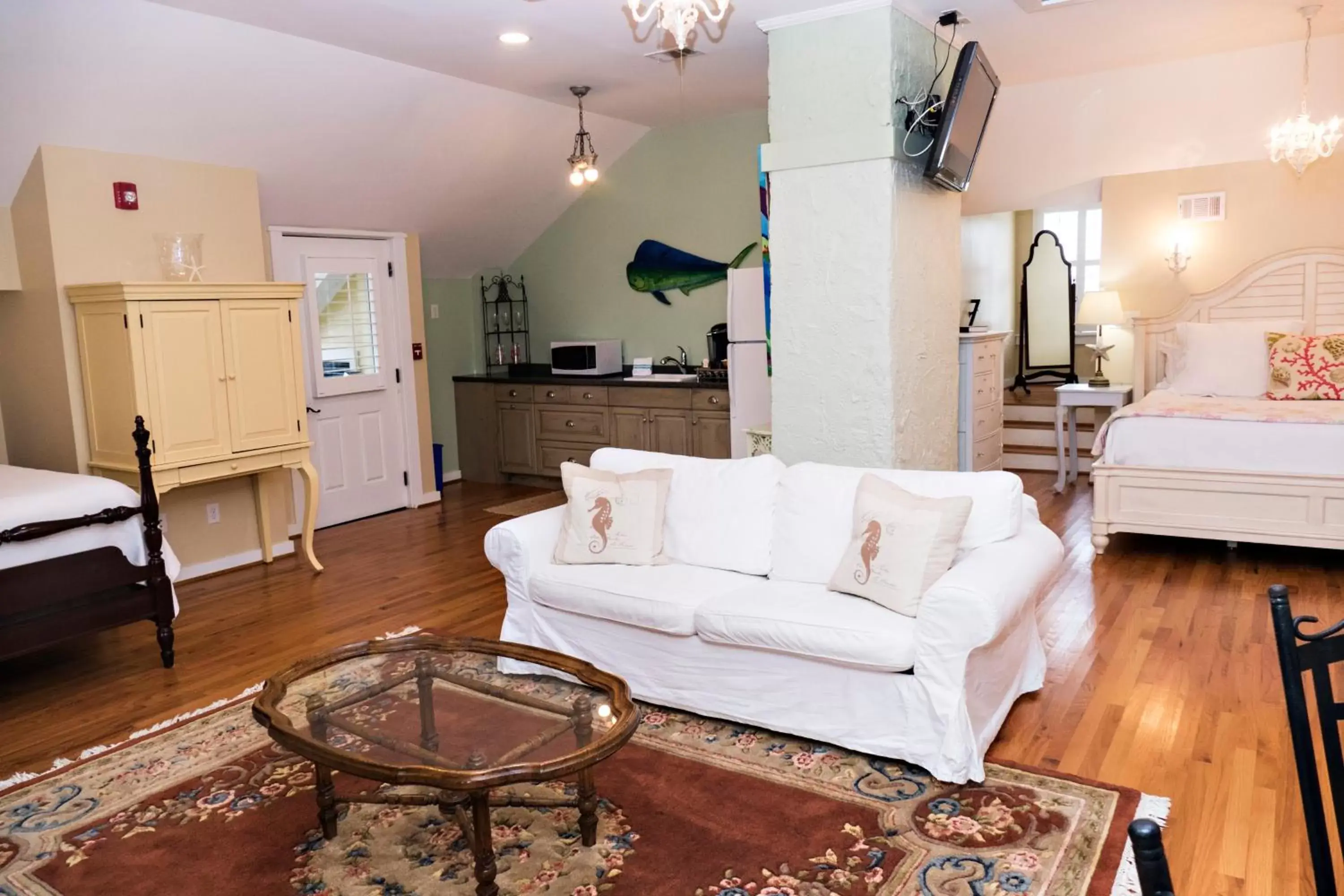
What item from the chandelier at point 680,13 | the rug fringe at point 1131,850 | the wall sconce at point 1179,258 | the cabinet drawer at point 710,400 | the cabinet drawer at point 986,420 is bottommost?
the rug fringe at point 1131,850

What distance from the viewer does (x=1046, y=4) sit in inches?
169

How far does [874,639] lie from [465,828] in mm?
1223

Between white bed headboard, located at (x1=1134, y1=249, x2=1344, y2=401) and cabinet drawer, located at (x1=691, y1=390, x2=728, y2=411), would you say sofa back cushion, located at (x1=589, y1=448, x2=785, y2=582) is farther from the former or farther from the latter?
white bed headboard, located at (x1=1134, y1=249, x2=1344, y2=401)

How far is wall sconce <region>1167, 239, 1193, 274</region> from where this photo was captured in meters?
6.57

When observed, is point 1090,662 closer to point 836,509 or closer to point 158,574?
point 836,509

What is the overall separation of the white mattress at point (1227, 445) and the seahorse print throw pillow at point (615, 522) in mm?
2768

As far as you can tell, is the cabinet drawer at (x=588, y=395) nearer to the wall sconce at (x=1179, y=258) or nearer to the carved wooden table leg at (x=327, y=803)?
the wall sconce at (x=1179, y=258)

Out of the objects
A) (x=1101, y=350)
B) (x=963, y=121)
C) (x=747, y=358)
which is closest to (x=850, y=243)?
(x=963, y=121)

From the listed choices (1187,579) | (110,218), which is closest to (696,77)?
(110,218)

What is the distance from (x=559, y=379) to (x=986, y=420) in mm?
3085

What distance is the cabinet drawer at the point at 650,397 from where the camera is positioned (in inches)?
267

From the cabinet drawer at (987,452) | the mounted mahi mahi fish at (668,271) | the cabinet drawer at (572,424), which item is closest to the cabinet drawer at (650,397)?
the cabinet drawer at (572,424)

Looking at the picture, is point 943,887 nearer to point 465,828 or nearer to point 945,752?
point 945,752

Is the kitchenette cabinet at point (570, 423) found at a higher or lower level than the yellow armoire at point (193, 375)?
lower
